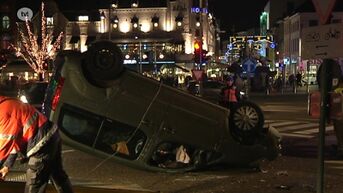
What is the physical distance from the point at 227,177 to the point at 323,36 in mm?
3593

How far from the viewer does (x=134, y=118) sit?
880cm

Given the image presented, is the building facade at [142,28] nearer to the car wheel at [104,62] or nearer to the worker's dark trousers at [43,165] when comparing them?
the car wheel at [104,62]

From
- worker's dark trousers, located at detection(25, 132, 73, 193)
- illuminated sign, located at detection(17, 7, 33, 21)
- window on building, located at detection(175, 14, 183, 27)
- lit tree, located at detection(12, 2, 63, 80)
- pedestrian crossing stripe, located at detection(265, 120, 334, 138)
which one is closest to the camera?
worker's dark trousers, located at detection(25, 132, 73, 193)

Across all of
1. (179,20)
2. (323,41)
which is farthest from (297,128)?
(179,20)

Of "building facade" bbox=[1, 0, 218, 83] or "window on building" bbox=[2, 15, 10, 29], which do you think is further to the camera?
"window on building" bbox=[2, 15, 10, 29]

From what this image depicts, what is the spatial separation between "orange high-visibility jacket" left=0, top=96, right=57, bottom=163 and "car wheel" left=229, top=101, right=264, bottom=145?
4.52 meters

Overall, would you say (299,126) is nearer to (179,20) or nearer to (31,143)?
(31,143)

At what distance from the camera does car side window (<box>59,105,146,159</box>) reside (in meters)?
8.78

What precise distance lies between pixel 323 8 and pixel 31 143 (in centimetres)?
333

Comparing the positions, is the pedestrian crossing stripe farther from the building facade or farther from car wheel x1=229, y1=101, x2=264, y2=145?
the building facade

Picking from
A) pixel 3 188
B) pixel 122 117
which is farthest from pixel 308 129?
pixel 3 188

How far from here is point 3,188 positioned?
6617 millimetres

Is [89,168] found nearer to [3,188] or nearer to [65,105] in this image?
[65,105]

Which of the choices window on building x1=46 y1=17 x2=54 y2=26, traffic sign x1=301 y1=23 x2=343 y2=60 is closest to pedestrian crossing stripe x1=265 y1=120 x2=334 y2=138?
traffic sign x1=301 y1=23 x2=343 y2=60
